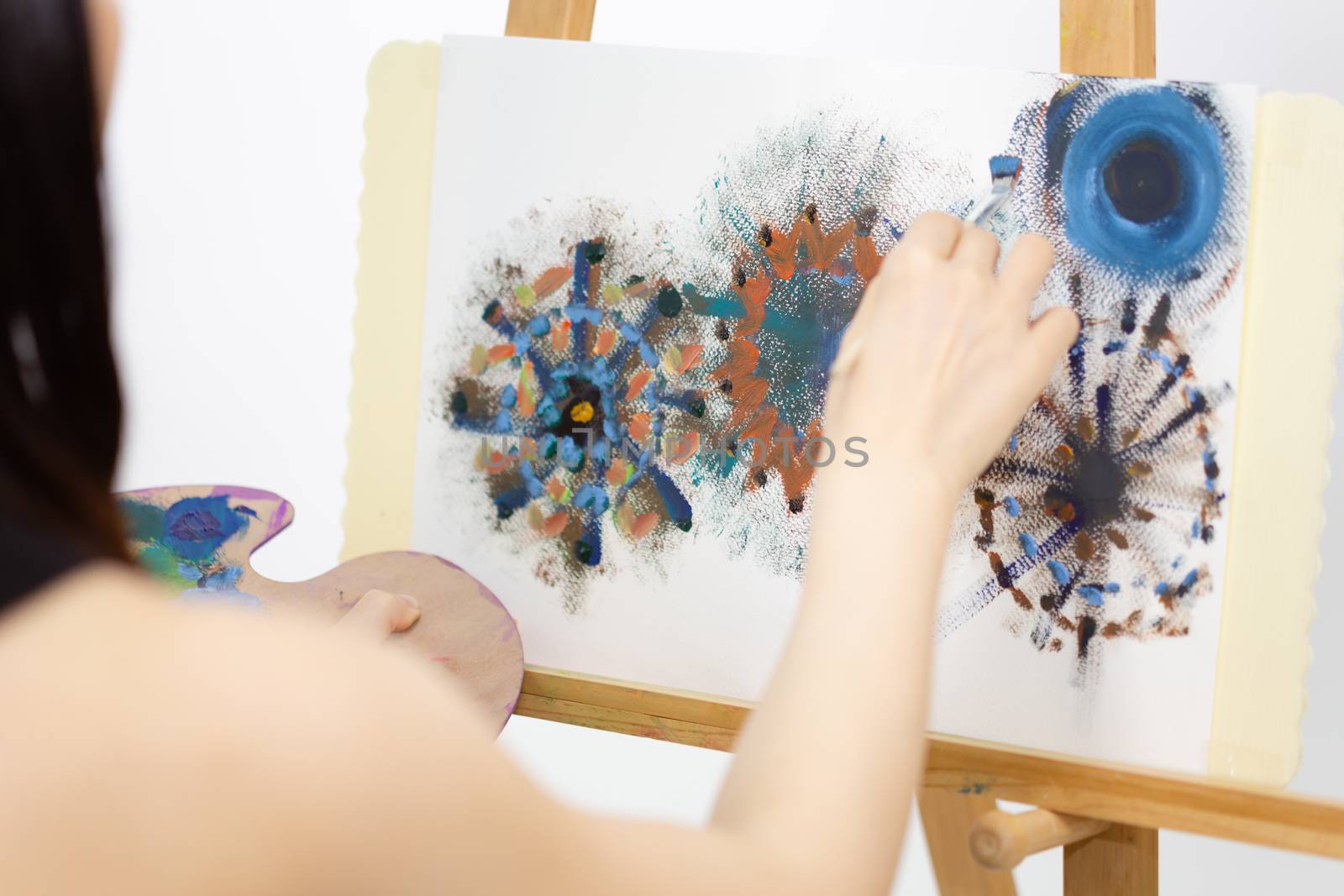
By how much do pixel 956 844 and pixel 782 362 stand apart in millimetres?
399

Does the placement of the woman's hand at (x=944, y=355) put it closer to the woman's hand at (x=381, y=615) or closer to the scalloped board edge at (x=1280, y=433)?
the scalloped board edge at (x=1280, y=433)

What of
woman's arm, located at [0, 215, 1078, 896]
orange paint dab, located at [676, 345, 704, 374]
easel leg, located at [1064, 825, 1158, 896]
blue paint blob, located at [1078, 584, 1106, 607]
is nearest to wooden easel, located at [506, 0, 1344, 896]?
easel leg, located at [1064, 825, 1158, 896]

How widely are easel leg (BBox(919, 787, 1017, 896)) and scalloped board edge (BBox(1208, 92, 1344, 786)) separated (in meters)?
0.18

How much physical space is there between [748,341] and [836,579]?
19.5 inches

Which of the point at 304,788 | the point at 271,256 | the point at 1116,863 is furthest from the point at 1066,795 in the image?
the point at 271,256

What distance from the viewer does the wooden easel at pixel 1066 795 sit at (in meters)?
0.75

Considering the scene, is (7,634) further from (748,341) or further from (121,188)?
(121,188)

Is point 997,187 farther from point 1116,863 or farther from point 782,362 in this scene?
point 1116,863

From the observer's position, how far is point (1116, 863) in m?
0.87

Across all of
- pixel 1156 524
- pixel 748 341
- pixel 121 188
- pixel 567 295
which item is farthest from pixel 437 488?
pixel 121 188

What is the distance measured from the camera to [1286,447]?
823 millimetres

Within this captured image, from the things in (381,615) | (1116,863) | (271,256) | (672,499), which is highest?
(271,256)

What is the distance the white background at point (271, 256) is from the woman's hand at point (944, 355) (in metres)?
0.88

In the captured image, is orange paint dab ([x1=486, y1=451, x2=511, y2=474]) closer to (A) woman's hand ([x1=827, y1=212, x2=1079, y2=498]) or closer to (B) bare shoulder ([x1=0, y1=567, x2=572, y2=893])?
(A) woman's hand ([x1=827, y1=212, x2=1079, y2=498])
